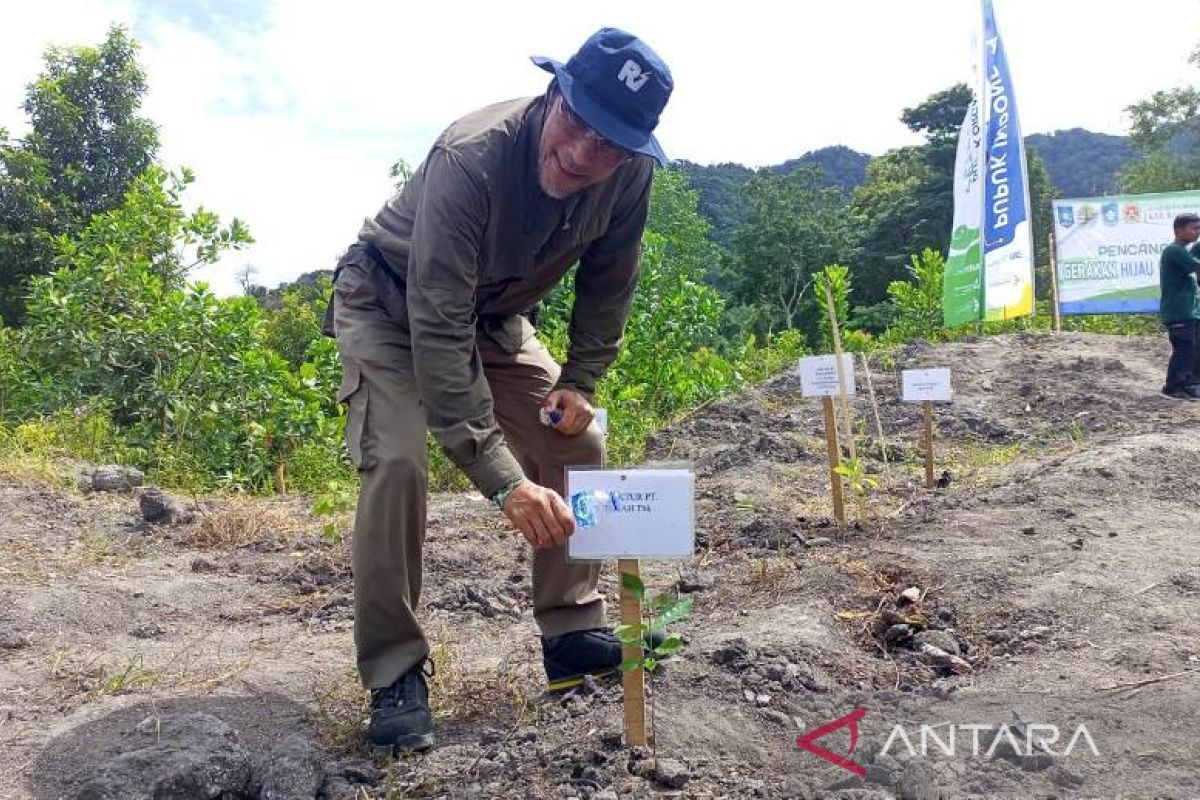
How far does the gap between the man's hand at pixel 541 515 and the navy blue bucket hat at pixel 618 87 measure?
0.77 meters

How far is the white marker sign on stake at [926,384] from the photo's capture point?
15.3 feet

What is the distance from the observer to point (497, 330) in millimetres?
2549

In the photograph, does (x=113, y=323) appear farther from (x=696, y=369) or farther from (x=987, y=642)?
(x=987, y=642)

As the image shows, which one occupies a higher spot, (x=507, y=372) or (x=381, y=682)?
(x=507, y=372)

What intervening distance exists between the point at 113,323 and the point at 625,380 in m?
4.07

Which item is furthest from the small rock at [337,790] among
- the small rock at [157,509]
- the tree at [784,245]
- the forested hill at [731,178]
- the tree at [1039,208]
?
the forested hill at [731,178]

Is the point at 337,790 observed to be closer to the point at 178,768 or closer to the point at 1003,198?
the point at 178,768

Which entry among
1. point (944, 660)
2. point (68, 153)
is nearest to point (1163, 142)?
point (68, 153)

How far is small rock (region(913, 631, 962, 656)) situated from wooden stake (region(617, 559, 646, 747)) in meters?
1.10

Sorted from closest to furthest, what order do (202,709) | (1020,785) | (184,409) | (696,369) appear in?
(1020,785)
(202,709)
(184,409)
(696,369)

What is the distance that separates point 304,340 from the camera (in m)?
20.1

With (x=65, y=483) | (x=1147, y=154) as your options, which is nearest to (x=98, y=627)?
(x=65, y=483)

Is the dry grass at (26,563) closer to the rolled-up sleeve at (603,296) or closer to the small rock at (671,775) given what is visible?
the rolled-up sleeve at (603,296)

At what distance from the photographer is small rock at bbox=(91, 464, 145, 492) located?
17.5ft
